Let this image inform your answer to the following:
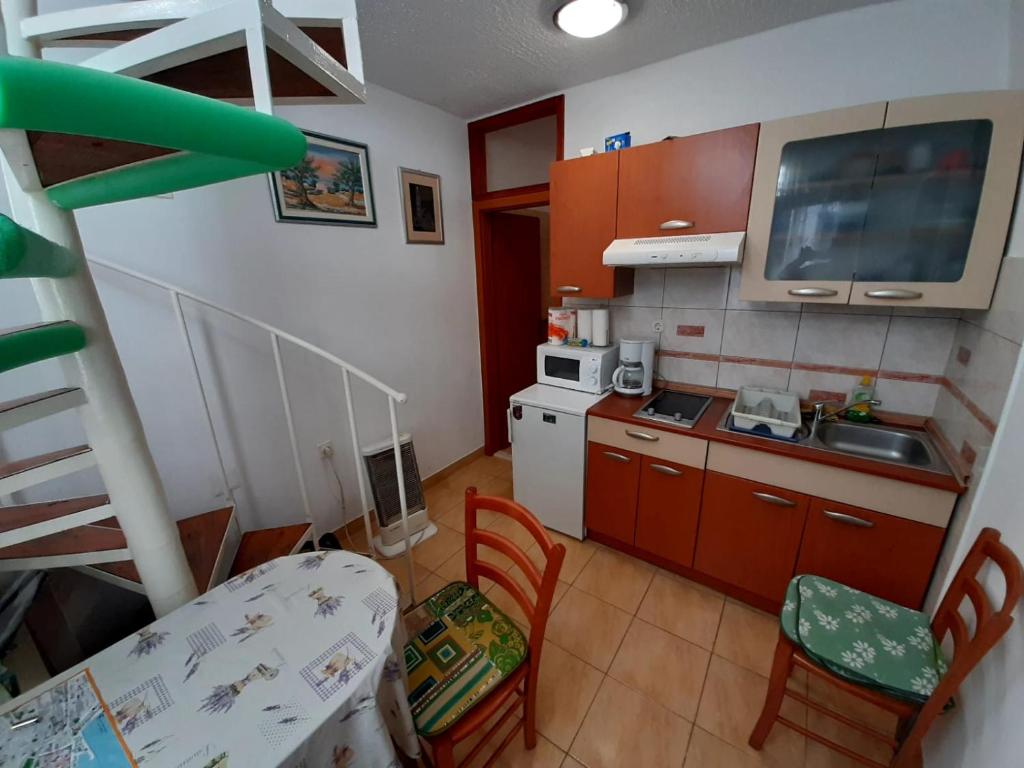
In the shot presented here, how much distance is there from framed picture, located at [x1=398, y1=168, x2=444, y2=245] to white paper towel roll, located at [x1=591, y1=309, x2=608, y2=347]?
113 cm

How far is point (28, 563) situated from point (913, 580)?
2.63 metres

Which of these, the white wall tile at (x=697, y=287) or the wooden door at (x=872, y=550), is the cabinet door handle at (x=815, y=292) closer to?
the white wall tile at (x=697, y=287)

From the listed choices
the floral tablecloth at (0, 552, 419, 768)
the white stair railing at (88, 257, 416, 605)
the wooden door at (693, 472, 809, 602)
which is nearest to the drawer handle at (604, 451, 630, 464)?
the wooden door at (693, 472, 809, 602)

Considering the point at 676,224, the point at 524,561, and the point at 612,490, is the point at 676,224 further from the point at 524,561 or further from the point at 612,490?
the point at 524,561

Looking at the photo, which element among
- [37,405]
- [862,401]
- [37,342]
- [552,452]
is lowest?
[552,452]

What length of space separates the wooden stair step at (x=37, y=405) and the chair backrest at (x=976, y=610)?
183cm

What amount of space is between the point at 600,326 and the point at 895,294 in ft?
3.87

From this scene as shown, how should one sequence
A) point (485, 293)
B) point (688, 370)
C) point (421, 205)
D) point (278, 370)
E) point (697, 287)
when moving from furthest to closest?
point (485, 293), point (421, 205), point (688, 370), point (697, 287), point (278, 370)

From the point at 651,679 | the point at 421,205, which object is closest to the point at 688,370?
the point at 651,679

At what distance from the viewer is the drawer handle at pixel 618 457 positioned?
1.88 meters

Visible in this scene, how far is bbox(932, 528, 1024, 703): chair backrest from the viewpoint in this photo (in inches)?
32.1

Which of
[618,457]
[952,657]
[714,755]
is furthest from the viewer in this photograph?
[618,457]

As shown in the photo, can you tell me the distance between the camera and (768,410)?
187 cm

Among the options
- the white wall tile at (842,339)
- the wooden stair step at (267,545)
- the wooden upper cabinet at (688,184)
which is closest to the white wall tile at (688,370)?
the white wall tile at (842,339)
